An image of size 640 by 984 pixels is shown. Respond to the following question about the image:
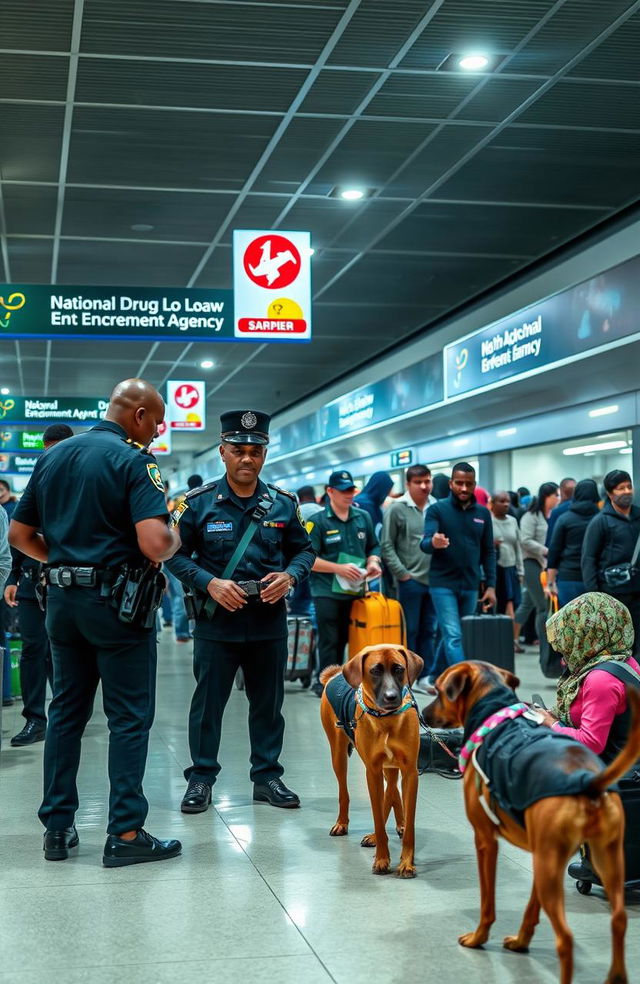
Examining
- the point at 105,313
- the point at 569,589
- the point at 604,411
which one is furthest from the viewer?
the point at 604,411

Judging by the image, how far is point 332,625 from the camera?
8.59 m

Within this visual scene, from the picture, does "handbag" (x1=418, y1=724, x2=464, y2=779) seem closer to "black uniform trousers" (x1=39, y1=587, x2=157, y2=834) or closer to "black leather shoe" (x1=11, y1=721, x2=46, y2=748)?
"black uniform trousers" (x1=39, y1=587, x2=157, y2=834)

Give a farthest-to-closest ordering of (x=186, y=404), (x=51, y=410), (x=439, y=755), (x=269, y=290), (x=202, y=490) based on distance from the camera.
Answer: (x=186, y=404) < (x=51, y=410) < (x=269, y=290) < (x=439, y=755) < (x=202, y=490)

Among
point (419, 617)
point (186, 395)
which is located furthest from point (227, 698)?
point (186, 395)

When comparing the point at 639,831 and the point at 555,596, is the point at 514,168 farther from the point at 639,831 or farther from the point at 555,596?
the point at 639,831

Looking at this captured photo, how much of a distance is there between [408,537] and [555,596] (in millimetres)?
1695

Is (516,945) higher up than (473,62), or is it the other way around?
(473,62)

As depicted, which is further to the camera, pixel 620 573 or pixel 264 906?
pixel 620 573

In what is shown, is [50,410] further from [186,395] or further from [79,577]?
[79,577]

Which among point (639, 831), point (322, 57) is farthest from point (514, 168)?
point (639, 831)

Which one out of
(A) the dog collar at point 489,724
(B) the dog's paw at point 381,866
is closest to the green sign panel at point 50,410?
(B) the dog's paw at point 381,866

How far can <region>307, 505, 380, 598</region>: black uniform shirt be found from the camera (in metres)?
8.55

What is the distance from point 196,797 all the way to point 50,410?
14.8m

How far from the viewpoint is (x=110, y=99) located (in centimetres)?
824
